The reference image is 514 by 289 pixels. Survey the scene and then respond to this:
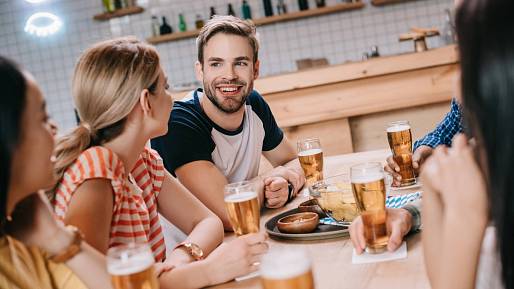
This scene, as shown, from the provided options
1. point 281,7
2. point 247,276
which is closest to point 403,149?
point 247,276

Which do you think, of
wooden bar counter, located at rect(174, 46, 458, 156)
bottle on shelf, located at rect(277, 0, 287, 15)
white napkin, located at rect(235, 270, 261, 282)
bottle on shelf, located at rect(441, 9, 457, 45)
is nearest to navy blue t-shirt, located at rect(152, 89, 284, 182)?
white napkin, located at rect(235, 270, 261, 282)

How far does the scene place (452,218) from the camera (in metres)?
0.87

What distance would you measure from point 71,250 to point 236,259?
322mm

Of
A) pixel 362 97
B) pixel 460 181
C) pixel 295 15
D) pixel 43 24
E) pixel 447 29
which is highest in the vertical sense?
pixel 43 24

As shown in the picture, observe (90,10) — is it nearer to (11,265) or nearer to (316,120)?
(316,120)

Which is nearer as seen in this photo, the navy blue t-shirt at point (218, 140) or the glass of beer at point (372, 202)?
the glass of beer at point (372, 202)

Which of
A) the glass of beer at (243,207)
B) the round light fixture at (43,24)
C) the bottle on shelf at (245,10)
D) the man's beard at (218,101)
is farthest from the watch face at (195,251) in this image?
the bottle on shelf at (245,10)

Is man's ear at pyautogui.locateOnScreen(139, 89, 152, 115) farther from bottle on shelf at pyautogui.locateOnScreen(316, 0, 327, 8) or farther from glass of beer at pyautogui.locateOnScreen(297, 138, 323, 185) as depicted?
bottle on shelf at pyautogui.locateOnScreen(316, 0, 327, 8)

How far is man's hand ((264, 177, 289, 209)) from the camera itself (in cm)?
173

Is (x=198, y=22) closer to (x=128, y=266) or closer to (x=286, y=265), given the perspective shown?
(x=128, y=266)

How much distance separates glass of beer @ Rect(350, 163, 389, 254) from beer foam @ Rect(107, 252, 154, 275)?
459mm

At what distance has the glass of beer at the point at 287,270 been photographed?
2.73 feet

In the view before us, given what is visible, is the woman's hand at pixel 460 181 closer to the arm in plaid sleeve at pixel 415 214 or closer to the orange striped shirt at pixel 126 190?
the arm in plaid sleeve at pixel 415 214

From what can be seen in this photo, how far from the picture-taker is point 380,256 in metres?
1.13
